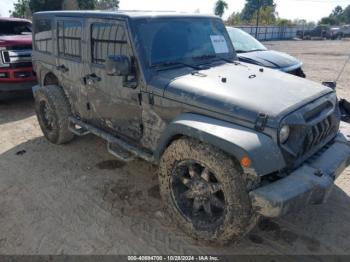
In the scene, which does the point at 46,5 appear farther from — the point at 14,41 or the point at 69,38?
the point at 69,38

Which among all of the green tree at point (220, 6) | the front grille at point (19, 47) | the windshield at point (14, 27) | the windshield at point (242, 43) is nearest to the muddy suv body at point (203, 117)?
the front grille at point (19, 47)

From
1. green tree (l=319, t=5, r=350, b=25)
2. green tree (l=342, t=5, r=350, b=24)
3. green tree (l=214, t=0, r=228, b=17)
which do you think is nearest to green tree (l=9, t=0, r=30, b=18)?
green tree (l=214, t=0, r=228, b=17)

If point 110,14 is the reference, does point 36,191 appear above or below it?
below

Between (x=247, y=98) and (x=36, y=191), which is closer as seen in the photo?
(x=247, y=98)

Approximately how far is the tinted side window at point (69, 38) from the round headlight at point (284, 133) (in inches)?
112

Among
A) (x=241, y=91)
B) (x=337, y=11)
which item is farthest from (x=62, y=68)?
(x=337, y=11)

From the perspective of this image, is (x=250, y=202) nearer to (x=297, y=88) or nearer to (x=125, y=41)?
(x=297, y=88)

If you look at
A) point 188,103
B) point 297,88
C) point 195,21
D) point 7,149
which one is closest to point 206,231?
point 188,103

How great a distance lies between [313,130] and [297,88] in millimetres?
519

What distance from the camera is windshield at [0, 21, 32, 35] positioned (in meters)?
8.17

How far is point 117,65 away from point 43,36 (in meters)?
2.55

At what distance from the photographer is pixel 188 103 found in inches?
117

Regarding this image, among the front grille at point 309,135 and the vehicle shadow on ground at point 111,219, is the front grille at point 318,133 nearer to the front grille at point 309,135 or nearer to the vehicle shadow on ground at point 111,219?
the front grille at point 309,135

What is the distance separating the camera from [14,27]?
8375 millimetres
